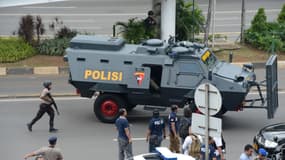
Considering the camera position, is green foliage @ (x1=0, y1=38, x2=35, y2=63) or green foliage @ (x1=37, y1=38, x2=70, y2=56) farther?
green foliage @ (x1=37, y1=38, x2=70, y2=56)

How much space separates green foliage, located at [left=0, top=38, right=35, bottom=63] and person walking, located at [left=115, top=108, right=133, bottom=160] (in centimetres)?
1064

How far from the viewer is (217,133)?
38.4ft

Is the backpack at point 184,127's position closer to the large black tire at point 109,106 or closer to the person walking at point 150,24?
the large black tire at point 109,106

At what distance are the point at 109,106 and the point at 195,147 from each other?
5224mm

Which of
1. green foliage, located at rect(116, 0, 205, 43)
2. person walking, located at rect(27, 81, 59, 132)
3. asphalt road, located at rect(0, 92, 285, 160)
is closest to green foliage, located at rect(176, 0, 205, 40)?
green foliage, located at rect(116, 0, 205, 43)

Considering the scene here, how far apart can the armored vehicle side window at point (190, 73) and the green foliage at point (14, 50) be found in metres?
8.64

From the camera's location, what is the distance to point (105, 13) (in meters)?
36.3

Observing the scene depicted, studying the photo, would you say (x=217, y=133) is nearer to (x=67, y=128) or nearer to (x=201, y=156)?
(x=201, y=156)

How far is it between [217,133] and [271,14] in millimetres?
24737

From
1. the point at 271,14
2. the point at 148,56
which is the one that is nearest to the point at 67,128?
the point at 148,56

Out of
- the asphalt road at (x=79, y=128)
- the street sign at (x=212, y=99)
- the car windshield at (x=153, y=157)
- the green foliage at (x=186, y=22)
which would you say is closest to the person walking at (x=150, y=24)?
the green foliage at (x=186, y=22)

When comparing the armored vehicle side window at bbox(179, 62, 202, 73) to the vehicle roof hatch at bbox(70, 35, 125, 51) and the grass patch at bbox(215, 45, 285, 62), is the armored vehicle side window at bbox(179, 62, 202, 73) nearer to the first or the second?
the vehicle roof hatch at bbox(70, 35, 125, 51)

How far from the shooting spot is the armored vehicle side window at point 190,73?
18.0m

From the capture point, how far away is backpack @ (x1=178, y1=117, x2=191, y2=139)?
1463 cm
